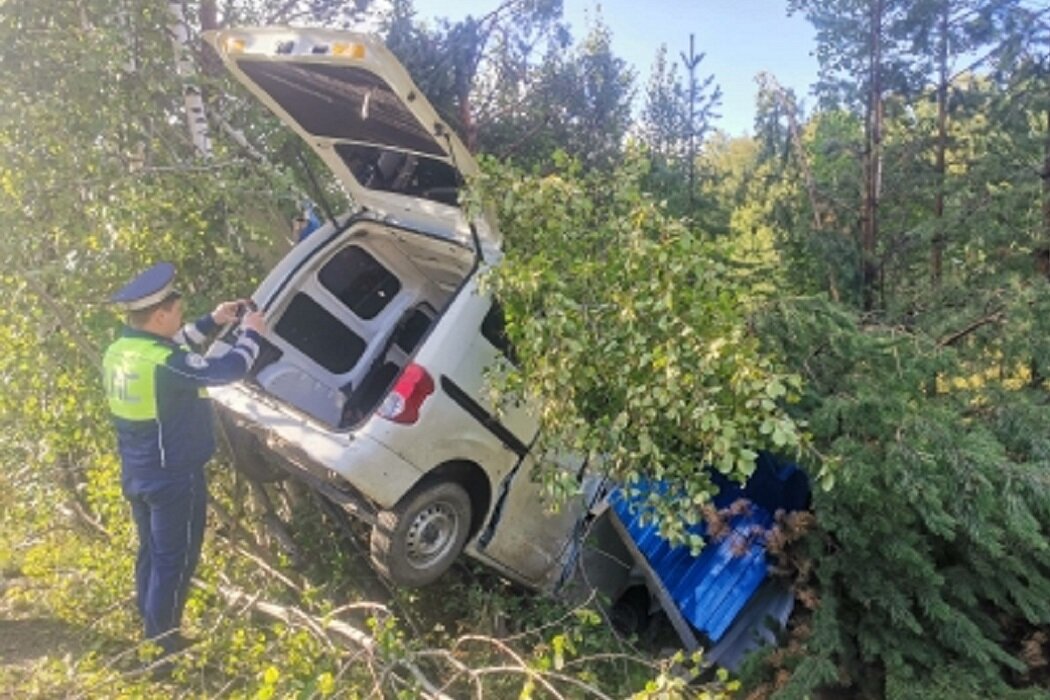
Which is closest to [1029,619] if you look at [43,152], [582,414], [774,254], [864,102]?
[582,414]

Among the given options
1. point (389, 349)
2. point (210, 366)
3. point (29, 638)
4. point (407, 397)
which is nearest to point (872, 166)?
point (389, 349)

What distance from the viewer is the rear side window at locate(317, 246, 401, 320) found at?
5.55 m

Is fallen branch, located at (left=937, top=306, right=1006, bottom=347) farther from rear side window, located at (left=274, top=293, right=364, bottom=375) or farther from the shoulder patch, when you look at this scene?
the shoulder patch

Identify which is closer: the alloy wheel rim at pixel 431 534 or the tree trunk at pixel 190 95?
the alloy wheel rim at pixel 431 534

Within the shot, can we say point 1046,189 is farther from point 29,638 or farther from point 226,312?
point 29,638

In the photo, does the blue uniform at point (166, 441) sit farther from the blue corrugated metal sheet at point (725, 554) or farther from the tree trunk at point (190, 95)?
the blue corrugated metal sheet at point (725, 554)

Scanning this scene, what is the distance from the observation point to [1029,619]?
14.1 feet

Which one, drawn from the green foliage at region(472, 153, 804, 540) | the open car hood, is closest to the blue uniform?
the open car hood

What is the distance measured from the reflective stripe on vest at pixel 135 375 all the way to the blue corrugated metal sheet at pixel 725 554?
2.73 metres

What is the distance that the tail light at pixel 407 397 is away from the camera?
14.3ft

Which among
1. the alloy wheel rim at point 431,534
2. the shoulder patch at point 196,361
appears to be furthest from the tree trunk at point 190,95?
the alloy wheel rim at point 431,534

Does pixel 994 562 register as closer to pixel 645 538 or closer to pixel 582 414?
pixel 645 538

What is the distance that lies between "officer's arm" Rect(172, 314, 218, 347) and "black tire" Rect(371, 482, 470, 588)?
1.44m

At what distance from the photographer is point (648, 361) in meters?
3.61
